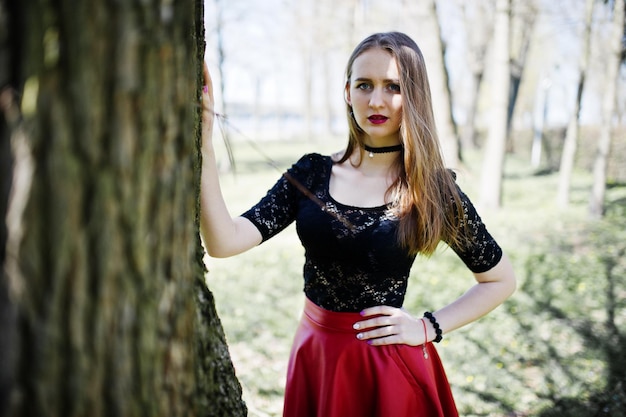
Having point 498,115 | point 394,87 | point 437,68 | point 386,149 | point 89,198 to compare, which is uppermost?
point 437,68

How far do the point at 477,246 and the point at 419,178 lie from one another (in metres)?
0.37

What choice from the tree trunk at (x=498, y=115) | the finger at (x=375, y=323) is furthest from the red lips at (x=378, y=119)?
the tree trunk at (x=498, y=115)

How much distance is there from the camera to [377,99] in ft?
6.68

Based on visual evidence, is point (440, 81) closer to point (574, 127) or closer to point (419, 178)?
point (574, 127)

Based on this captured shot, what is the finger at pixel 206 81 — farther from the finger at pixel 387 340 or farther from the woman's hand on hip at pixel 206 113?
the finger at pixel 387 340

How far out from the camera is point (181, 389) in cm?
113

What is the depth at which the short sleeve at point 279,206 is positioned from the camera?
206 centimetres

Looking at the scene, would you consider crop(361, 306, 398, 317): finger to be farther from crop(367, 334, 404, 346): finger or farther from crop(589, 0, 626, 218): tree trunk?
crop(589, 0, 626, 218): tree trunk

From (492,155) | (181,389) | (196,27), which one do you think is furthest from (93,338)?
(492,155)

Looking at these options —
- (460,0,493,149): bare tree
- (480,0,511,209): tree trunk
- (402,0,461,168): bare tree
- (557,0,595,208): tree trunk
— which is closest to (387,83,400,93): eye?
(480,0,511,209): tree trunk

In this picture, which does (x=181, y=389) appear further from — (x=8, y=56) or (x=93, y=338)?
(x=8, y=56)

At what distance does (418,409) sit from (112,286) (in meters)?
1.43

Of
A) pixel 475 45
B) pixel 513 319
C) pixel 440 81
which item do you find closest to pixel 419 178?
pixel 513 319

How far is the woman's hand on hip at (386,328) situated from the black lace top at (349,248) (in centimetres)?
7
